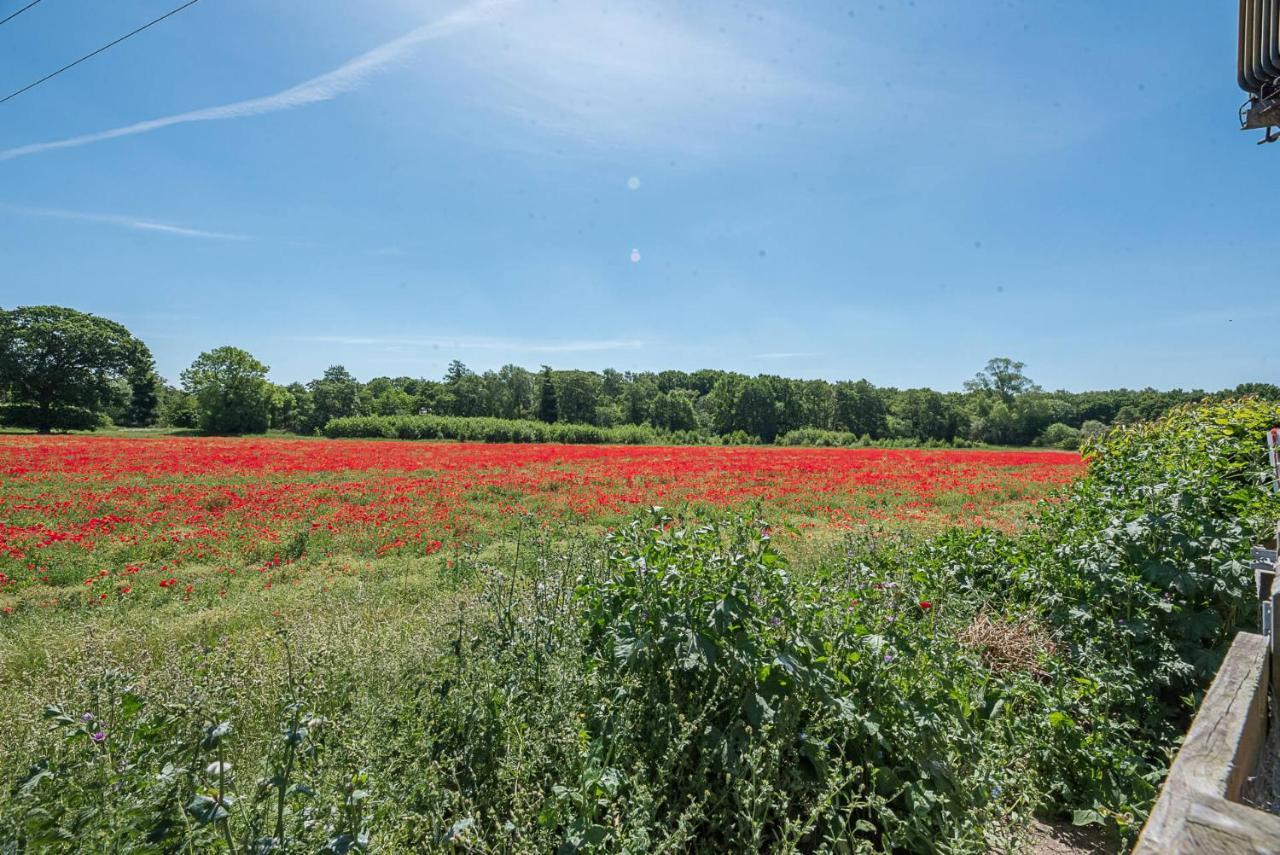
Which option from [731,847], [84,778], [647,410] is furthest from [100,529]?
[647,410]

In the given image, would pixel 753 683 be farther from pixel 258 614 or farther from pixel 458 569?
pixel 258 614

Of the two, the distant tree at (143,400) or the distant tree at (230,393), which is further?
the distant tree at (143,400)

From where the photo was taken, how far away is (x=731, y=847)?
2.37 metres

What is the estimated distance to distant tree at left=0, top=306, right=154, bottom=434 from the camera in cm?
4412

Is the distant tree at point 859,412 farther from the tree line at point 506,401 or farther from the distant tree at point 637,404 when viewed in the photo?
the distant tree at point 637,404

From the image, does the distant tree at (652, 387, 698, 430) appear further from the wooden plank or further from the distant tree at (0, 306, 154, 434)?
the wooden plank

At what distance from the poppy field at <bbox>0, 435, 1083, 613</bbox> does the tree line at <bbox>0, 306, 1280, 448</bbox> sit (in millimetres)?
35972

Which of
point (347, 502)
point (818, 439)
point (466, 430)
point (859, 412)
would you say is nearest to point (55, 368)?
point (466, 430)

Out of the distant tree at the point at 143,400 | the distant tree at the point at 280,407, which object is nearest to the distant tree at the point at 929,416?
the distant tree at the point at 280,407

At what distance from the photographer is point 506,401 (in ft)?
228

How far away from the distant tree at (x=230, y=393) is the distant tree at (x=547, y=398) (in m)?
30.3

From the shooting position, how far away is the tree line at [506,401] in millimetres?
47188

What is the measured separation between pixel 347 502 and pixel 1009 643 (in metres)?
13.5

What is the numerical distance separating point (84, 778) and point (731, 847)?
9.25ft
